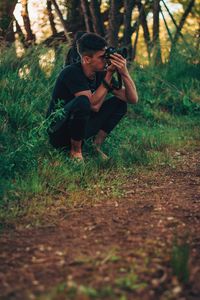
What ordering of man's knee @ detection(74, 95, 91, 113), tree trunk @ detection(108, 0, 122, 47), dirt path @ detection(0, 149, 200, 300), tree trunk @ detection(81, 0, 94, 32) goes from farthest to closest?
tree trunk @ detection(81, 0, 94, 32) < tree trunk @ detection(108, 0, 122, 47) < man's knee @ detection(74, 95, 91, 113) < dirt path @ detection(0, 149, 200, 300)

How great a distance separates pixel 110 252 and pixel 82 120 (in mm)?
1942

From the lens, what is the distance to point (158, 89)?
7.50 metres

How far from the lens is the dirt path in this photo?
7.25 ft

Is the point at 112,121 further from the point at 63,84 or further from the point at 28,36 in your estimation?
the point at 28,36

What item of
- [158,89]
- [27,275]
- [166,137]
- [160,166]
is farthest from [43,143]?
[158,89]

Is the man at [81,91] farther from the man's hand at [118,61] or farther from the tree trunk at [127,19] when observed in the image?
the tree trunk at [127,19]

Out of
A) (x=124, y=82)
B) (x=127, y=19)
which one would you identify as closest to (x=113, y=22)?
(x=127, y=19)

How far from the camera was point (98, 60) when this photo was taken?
173 inches

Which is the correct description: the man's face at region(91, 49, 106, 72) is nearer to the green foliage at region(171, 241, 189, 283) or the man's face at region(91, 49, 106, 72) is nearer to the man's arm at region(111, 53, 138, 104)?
the man's arm at region(111, 53, 138, 104)

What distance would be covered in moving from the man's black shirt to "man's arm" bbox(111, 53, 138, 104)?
11.3 inches

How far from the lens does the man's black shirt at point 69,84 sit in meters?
4.39

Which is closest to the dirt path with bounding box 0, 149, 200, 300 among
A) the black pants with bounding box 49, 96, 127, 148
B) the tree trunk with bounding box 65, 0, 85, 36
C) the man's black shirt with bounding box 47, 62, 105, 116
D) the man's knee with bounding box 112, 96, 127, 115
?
the black pants with bounding box 49, 96, 127, 148

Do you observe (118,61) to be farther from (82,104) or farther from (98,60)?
(82,104)

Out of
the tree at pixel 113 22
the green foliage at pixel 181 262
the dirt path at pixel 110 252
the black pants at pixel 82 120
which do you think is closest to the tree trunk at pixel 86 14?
the tree at pixel 113 22
